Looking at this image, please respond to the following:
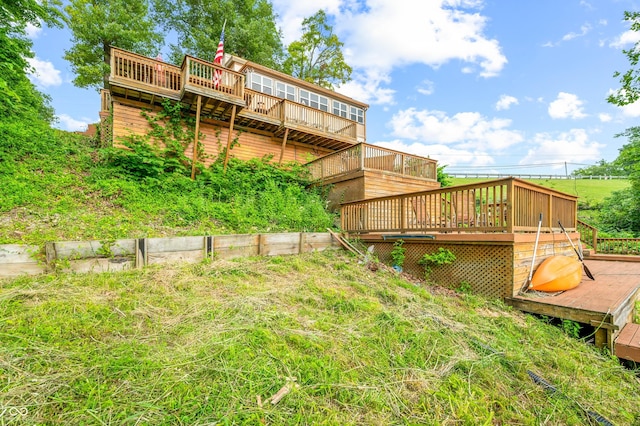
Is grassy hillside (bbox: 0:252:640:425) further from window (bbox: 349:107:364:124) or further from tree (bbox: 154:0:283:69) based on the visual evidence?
tree (bbox: 154:0:283:69)

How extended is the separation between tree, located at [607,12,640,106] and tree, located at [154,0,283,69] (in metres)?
18.0

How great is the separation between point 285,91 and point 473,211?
37.1ft

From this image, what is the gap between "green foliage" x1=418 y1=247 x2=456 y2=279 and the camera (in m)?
4.98

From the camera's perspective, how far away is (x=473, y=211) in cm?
476

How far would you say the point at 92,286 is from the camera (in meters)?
3.32

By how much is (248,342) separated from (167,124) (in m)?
9.18

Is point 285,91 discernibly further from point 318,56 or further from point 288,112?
point 318,56

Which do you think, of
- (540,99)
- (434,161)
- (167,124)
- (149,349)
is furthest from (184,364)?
(540,99)

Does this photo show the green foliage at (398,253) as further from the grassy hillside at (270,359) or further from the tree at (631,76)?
the tree at (631,76)

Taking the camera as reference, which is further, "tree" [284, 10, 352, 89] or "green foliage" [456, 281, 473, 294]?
"tree" [284, 10, 352, 89]

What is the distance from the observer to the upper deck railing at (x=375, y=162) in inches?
350

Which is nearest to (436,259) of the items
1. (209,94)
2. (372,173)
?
(372,173)

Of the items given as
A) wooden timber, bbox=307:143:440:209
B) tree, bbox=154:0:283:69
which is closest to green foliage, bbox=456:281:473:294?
wooden timber, bbox=307:143:440:209

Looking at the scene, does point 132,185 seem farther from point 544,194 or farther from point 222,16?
point 222,16
